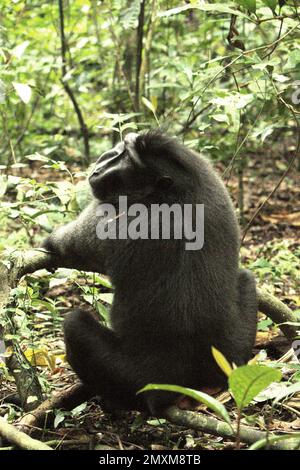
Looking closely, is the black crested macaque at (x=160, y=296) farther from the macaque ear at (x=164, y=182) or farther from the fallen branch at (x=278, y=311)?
the fallen branch at (x=278, y=311)

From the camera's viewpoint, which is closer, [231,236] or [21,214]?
[231,236]

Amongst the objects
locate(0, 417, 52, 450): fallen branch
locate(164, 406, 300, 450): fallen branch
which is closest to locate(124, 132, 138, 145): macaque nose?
locate(164, 406, 300, 450): fallen branch

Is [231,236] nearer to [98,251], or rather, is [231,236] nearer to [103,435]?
[98,251]

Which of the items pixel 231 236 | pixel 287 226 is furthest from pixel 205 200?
pixel 287 226

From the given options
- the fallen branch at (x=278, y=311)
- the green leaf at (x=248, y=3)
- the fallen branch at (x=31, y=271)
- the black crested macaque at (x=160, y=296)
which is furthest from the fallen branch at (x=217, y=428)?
the green leaf at (x=248, y=3)

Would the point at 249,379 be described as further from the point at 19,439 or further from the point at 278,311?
the point at 278,311

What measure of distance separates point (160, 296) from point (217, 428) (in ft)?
2.94

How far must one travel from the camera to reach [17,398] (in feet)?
15.2

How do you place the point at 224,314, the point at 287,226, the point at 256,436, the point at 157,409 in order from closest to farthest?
the point at 256,436 < the point at 157,409 < the point at 224,314 < the point at 287,226

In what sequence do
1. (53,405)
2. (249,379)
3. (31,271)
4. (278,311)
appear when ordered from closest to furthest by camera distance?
(249,379) < (53,405) < (31,271) < (278,311)

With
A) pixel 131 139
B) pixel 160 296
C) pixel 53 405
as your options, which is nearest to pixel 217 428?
pixel 160 296

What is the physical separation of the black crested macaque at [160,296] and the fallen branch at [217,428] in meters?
0.12

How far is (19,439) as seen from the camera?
11.8 ft

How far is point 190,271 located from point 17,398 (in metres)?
1.53
